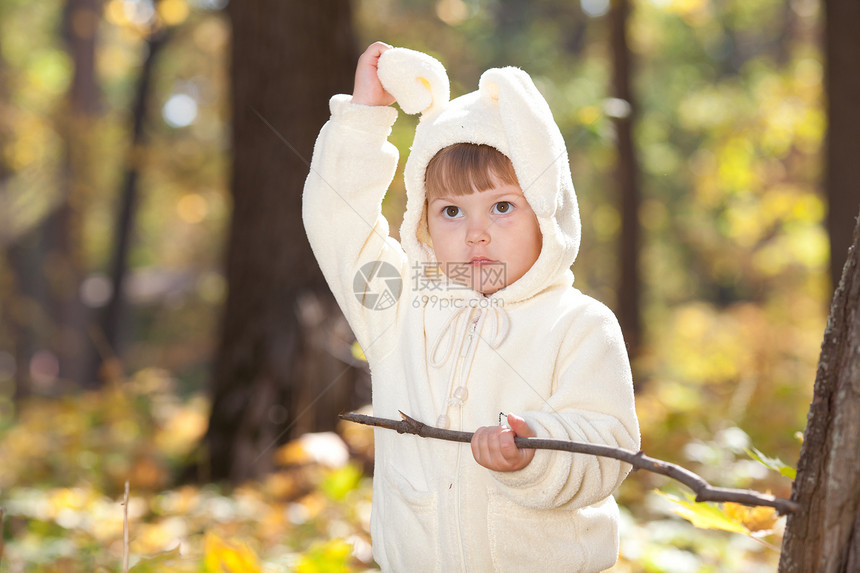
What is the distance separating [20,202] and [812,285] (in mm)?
14882

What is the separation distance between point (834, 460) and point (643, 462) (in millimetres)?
343

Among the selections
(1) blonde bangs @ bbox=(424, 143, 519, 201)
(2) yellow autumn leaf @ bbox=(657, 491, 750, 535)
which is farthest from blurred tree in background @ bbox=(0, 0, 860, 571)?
(1) blonde bangs @ bbox=(424, 143, 519, 201)

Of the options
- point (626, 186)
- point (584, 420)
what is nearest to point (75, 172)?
point (626, 186)

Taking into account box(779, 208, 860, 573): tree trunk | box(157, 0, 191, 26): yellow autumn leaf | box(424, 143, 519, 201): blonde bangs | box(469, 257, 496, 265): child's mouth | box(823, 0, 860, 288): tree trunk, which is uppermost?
box(157, 0, 191, 26): yellow autumn leaf

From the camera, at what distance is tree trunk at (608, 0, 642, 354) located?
8570 millimetres

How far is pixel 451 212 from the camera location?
1.82m

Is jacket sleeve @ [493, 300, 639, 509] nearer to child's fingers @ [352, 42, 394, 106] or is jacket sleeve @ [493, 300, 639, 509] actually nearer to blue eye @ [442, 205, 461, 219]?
blue eye @ [442, 205, 461, 219]

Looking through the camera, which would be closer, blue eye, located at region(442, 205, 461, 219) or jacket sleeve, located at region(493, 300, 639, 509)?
jacket sleeve, located at region(493, 300, 639, 509)

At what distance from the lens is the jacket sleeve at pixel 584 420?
153cm

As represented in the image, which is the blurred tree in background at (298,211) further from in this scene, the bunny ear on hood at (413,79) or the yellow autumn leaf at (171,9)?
the bunny ear on hood at (413,79)

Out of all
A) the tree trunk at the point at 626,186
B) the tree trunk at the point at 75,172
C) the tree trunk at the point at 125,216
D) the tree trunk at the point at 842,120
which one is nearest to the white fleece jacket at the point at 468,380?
the tree trunk at the point at 842,120

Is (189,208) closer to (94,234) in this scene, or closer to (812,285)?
(94,234)

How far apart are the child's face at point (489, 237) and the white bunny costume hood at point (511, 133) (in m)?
0.05

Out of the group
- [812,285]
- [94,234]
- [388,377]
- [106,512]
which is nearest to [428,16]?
[812,285]
